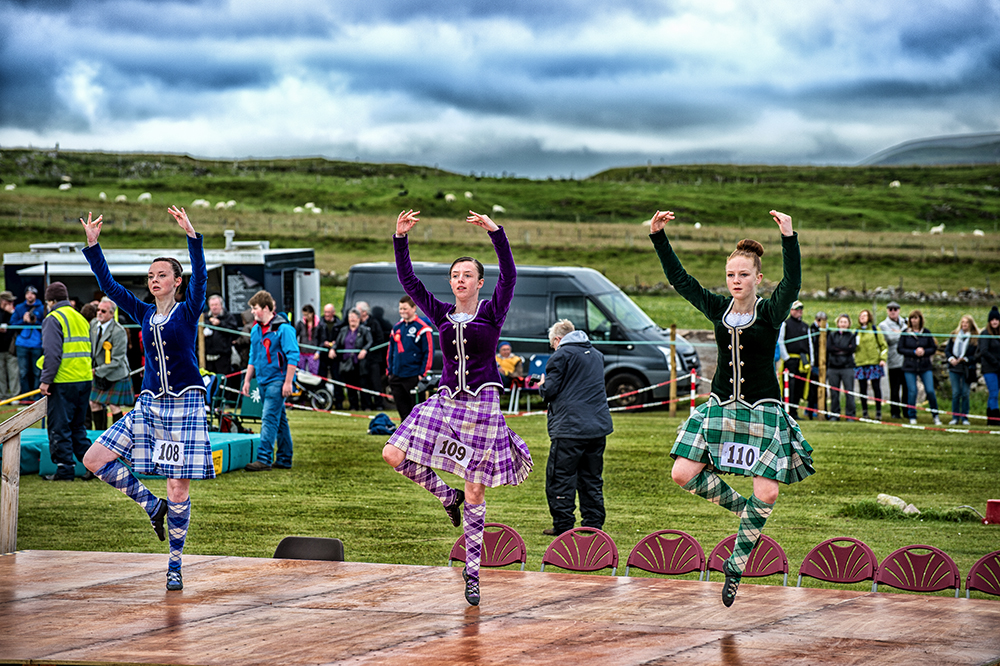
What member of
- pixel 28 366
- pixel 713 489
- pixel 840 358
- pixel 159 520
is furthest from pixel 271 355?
pixel 840 358

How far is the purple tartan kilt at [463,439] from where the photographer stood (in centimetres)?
539

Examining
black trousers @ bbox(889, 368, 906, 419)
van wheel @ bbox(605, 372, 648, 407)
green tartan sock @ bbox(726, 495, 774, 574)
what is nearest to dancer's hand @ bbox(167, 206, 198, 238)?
green tartan sock @ bbox(726, 495, 774, 574)

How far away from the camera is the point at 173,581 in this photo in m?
5.72

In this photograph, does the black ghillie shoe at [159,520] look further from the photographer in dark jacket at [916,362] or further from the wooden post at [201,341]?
the photographer in dark jacket at [916,362]

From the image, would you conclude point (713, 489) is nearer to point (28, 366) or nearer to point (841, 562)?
point (841, 562)

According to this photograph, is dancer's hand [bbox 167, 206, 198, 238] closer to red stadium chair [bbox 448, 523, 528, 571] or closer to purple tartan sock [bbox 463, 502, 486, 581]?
purple tartan sock [bbox 463, 502, 486, 581]

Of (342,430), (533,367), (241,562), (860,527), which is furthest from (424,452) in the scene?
(533,367)

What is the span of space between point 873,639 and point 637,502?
5377 mm

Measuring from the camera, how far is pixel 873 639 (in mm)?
4734

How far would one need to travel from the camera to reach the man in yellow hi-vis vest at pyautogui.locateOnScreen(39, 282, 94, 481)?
10133 mm

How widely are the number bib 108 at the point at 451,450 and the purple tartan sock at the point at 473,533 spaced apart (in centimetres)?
26

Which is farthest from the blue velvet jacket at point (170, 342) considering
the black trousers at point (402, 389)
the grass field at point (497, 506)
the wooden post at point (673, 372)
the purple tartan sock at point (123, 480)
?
the wooden post at point (673, 372)

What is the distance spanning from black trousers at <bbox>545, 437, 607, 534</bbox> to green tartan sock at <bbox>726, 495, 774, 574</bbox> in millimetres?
2874

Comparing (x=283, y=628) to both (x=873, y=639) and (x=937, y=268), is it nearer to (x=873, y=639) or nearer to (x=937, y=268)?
(x=873, y=639)
